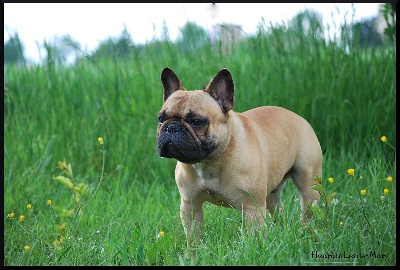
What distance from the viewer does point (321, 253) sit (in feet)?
12.2

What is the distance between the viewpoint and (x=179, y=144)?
12.6ft

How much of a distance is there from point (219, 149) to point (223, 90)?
368 millimetres

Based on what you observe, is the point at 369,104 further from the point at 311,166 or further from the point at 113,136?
the point at 113,136

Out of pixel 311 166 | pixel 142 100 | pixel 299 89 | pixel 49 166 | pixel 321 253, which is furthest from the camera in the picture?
pixel 142 100

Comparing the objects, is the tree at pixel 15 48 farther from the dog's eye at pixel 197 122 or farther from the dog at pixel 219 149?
the dog's eye at pixel 197 122

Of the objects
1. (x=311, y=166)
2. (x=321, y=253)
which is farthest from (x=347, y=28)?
(x=321, y=253)

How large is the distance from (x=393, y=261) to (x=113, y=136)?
11.0 feet

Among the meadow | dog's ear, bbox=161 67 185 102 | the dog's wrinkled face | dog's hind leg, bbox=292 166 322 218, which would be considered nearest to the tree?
the meadow

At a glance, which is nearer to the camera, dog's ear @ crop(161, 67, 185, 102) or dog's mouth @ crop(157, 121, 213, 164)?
dog's mouth @ crop(157, 121, 213, 164)

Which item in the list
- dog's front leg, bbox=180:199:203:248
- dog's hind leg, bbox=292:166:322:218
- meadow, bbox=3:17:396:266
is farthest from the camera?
dog's hind leg, bbox=292:166:322:218

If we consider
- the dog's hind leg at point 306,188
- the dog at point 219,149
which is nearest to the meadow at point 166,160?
the dog's hind leg at point 306,188

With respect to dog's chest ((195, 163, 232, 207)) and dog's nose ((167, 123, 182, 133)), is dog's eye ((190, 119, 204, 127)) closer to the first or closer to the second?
dog's nose ((167, 123, 182, 133))

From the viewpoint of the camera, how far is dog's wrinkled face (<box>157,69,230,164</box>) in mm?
3869

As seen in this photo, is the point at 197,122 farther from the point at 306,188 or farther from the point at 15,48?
the point at 15,48
